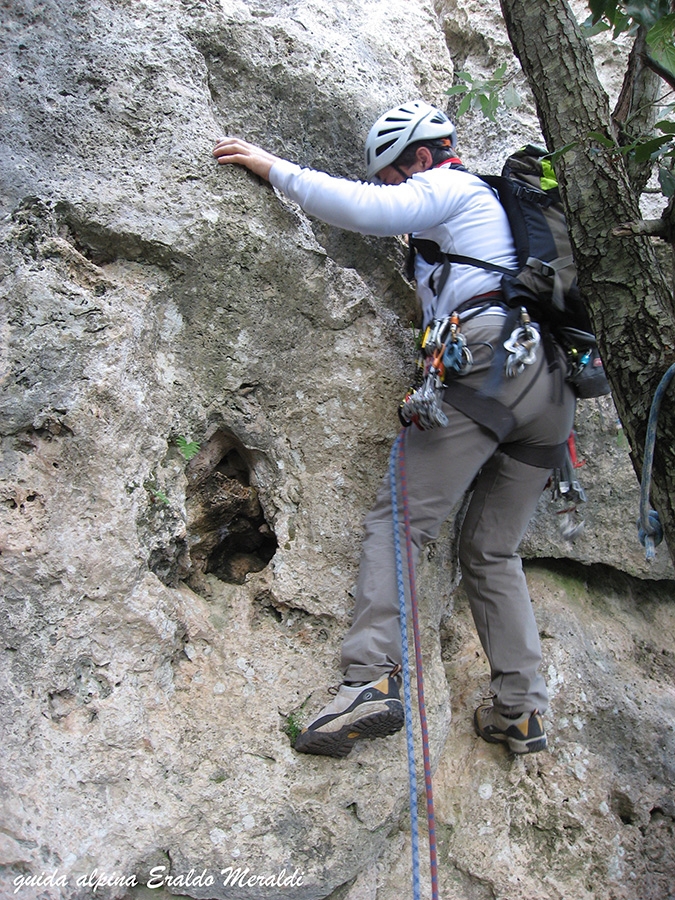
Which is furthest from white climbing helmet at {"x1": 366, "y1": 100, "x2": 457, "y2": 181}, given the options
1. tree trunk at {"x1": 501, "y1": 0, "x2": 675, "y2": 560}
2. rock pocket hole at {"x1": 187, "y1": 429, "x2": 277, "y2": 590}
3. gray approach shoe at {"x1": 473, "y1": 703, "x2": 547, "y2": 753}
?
gray approach shoe at {"x1": 473, "y1": 703, "x2": 547, "y2": 753}

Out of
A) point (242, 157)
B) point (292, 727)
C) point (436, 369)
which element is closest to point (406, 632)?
point (292, 727)

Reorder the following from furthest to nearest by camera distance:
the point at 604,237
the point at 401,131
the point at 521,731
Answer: the point at 401,131 → the point at 521,731 → the point at 604,237

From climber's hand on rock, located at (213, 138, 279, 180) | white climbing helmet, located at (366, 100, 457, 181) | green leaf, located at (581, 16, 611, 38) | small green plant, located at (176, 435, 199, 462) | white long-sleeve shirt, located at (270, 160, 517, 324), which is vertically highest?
green leaf, located at (581, 16, 611, 38)

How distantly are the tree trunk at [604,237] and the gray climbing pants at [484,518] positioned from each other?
0.77 meters

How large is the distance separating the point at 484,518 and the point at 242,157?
6.50ft

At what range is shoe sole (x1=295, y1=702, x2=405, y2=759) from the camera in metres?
2.75

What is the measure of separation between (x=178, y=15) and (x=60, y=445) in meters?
2.31

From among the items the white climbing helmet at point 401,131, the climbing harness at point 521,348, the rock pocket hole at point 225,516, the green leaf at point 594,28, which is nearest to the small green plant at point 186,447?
the rock pocket hole at point 225,516

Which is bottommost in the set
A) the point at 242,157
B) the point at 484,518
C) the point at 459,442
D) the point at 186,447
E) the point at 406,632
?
the point at 406,632

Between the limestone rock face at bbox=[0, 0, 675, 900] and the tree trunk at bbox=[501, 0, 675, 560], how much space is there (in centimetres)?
134

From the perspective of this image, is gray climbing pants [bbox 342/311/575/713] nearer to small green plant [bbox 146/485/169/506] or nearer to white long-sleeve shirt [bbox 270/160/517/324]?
white long-sleeve shirt [bbox 270/160/517/324]

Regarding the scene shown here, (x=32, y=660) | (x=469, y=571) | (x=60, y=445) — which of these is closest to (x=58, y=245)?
(x=60, y=445)

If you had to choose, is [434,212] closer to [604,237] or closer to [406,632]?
[604,237]

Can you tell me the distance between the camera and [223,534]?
139 inches
